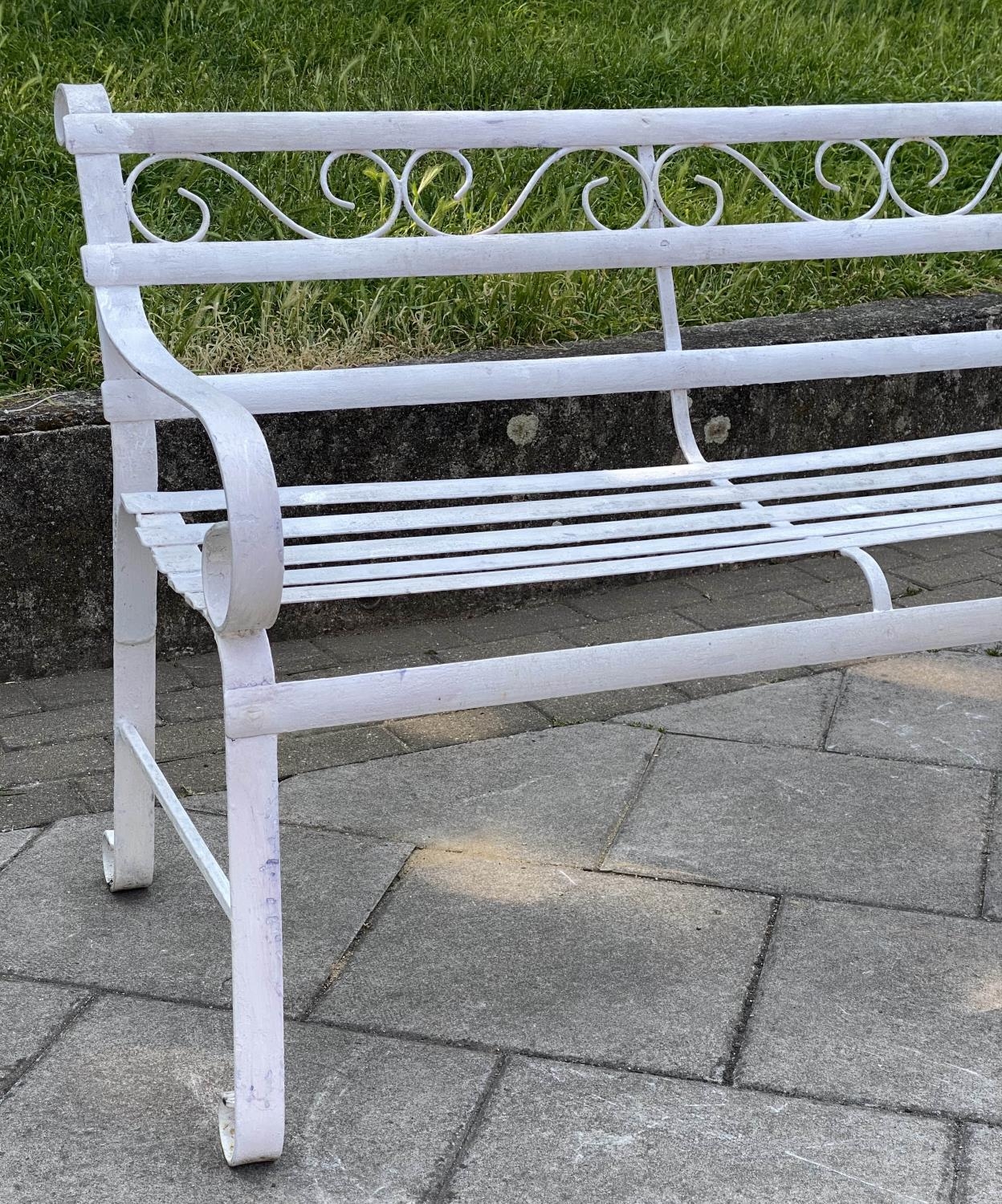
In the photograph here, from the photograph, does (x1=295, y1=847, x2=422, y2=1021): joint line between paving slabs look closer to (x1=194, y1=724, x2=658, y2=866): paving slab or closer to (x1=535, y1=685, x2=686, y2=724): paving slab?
(x1=194, y1=724, x2=658, y2=866): paving slab

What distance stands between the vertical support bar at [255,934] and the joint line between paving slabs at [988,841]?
3.63ft

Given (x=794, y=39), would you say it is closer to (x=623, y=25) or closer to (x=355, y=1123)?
(x=623, y=25)

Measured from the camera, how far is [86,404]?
120 inches

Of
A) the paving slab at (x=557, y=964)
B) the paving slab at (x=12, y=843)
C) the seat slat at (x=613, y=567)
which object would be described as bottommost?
the paving slab at (x=12, y=843)

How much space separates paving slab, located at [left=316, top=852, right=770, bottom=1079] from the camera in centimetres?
192

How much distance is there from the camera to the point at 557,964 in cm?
207

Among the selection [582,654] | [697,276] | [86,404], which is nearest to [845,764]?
[582,654]

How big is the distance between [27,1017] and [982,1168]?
1.18 meters

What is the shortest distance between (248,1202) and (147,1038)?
338mm

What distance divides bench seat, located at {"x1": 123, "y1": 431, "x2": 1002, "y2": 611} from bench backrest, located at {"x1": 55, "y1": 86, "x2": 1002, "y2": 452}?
16 centimetres

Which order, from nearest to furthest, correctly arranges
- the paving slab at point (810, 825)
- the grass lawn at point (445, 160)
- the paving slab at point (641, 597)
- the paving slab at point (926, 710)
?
the paving slab at point (810, 825)
the paving slab at point (926, 710)
the paving slab at point (641, 597)
the grass lawn at point (445, 160)

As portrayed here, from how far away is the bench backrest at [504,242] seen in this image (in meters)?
2.12

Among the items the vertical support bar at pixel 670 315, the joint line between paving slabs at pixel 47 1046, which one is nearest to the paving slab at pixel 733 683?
the vertical support bar at pixel 670 315

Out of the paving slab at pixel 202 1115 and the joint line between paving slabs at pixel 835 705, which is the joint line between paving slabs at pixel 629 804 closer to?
the joint line between paving slabs at pixel 835 705
